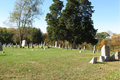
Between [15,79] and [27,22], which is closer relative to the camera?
[15,79]

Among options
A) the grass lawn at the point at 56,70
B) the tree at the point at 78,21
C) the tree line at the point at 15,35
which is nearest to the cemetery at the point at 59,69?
the grass lawn at the point at 56,70

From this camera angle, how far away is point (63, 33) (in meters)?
30.5

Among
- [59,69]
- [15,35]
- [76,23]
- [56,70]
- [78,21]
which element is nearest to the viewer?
[56,70]

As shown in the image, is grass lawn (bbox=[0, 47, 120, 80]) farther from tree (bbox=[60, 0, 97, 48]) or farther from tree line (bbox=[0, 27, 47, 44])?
tree line (bbox=[0, 27, 47, 44])

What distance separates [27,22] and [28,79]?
2627 cm

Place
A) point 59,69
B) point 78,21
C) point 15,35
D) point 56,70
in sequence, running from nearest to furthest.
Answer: point 56,70
point 59,69
point 78,21
point 15,35

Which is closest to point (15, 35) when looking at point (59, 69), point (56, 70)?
point (59, 69)

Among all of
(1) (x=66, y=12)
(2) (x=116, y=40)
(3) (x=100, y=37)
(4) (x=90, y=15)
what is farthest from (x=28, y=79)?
(3) (x=100, y=37)

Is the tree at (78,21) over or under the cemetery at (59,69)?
over

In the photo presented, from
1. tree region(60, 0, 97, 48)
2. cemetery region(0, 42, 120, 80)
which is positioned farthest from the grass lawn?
tree region(60, 0, 97, 48)

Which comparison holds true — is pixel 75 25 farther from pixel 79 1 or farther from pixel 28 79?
pixel 28 79

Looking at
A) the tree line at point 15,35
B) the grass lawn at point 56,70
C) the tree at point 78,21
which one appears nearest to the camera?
the grass lawn at point 56,70

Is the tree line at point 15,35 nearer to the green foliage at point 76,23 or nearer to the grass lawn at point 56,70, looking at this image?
the green foliage at point 76,23

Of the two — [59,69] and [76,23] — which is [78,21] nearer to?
[76,23]
